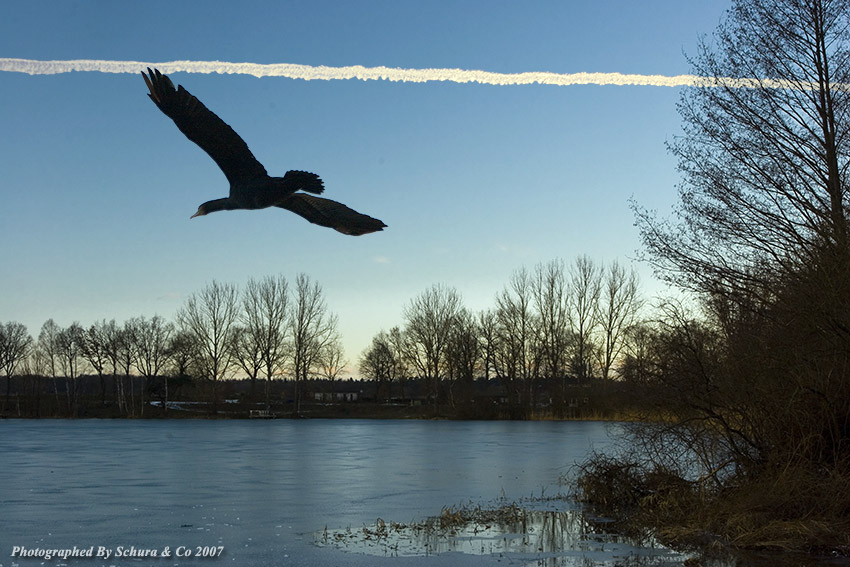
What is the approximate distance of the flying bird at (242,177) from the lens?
7.30 metres

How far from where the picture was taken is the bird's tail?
7238 mm

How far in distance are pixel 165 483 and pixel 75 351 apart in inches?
2569

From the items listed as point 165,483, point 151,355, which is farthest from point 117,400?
point 165,483

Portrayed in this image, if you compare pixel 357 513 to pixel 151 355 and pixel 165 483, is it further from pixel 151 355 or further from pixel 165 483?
pixel 151 355

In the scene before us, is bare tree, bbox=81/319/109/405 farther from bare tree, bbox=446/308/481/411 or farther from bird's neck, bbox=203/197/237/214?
bird's neck, bbox=203/197/237/214

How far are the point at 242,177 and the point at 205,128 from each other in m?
0.68

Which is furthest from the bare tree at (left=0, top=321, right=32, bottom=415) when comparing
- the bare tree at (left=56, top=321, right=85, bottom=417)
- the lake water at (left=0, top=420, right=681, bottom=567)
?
the lake water at (left=0, top=420, right=681, bottom=567)

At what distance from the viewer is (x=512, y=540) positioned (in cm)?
1155

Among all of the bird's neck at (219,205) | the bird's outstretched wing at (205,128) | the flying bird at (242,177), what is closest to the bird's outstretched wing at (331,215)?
the flying bird at (242,177)

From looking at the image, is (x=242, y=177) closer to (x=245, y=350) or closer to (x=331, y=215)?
(x=331, y=215)

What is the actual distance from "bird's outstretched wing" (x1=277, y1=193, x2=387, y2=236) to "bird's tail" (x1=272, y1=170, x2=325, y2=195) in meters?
0.25

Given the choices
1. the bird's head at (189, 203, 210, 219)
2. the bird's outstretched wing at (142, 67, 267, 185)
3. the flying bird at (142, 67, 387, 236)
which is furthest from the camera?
the bird's outstretched wing at (142, 67, 267, 185)

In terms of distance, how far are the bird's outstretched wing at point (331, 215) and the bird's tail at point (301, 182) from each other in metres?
0.25

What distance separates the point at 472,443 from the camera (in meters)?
34.0
